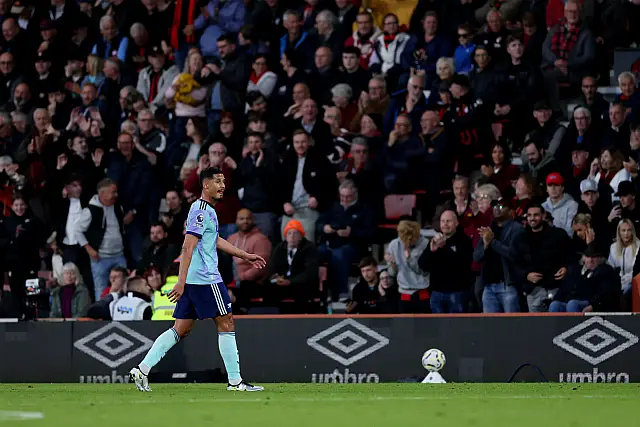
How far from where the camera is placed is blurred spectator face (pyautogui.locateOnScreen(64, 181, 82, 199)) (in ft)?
66.4

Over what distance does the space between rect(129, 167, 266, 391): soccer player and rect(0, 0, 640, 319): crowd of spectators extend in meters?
4.87

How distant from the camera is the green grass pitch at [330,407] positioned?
827 centimetres

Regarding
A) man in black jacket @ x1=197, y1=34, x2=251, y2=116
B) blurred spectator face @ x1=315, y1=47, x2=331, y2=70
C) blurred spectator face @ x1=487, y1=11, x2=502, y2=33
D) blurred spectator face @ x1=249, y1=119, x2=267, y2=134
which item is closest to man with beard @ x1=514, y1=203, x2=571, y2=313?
blurred spectator face @ x1=487, y1=11, x2=502, y2=33

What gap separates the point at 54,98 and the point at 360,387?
10624mm

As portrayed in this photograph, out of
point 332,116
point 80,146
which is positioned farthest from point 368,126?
point 80,146

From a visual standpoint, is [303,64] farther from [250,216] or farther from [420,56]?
[250,216]

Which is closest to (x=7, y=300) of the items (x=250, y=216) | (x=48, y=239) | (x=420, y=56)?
(x=48, y=239)

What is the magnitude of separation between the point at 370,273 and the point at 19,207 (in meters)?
6.38

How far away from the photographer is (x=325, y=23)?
67.7 feet

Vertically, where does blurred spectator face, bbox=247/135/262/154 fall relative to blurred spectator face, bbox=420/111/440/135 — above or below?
below

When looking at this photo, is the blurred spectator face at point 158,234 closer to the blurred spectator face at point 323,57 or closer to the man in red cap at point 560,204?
the blurred spectator face at point 323,57

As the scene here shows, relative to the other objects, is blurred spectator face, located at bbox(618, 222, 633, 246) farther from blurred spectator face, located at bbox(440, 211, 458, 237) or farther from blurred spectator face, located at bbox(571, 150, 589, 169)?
blurred spectator face, located at bbox(440, 211, 458, 237)

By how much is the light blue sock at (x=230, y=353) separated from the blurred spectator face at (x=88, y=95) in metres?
10.4

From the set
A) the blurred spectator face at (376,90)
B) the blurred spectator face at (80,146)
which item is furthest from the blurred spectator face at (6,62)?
the blurred spectator face at (376,90)
